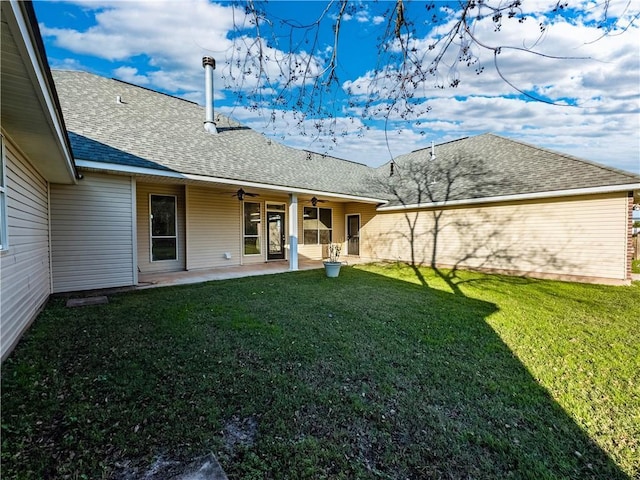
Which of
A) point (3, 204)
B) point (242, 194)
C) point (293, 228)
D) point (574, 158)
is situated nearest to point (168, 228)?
Answer: point (242, 194)

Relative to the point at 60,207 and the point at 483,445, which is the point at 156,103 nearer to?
the point at 60,207

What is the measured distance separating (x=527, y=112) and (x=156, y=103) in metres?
10.2

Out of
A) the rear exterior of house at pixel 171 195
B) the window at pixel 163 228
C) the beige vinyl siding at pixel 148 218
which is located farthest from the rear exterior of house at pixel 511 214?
the window at pixel 163 228

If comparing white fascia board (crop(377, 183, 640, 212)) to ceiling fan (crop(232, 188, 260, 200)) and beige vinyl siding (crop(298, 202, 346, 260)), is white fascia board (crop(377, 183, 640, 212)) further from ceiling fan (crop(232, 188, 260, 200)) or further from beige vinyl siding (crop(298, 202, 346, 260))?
ceiling fan (crop(232, 188, 260, 200))

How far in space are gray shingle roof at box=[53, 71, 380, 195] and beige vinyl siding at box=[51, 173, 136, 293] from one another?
2.41 feet

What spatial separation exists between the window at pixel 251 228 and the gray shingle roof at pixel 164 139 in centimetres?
171

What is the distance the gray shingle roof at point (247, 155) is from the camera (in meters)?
7.06

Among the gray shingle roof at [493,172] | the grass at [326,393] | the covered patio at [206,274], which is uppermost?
the gray shingle roof at [493,172]

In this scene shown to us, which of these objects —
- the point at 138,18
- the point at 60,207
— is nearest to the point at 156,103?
the point at 60,207

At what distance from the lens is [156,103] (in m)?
9.72

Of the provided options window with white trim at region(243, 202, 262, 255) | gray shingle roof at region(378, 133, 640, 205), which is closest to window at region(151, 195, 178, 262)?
window with white trim at region(243, 202, 262, 255)

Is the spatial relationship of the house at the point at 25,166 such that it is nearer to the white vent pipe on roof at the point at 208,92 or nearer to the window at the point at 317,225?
the white vent pipe on roof at the point at 208,92

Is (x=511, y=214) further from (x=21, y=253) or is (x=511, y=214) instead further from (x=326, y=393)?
(x=21, y=253)

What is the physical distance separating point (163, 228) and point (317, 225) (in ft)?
20.8
